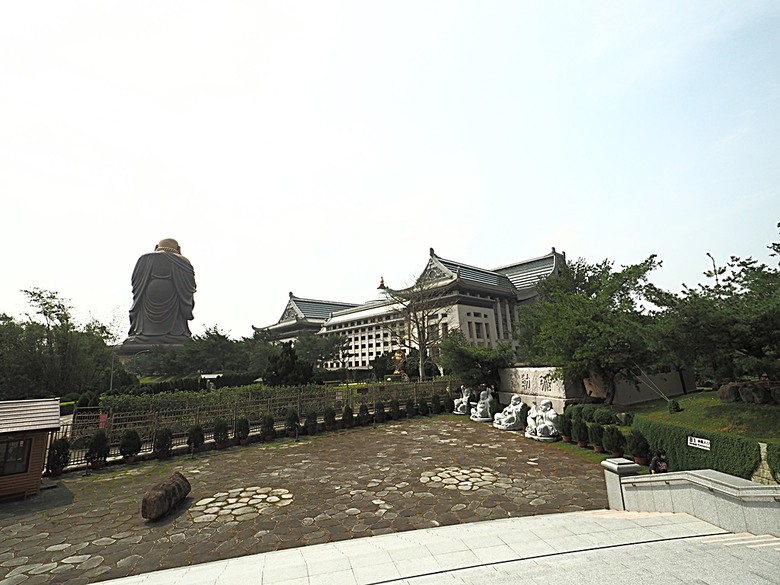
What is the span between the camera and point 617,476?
7.69 m

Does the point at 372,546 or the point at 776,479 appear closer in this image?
the point at 372,546

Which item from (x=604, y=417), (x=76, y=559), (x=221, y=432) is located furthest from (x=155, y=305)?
(x=604, y=417)

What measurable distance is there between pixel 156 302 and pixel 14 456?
179 ft

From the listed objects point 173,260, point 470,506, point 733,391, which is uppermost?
point 173,260

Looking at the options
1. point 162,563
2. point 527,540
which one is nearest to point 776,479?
point 527,540

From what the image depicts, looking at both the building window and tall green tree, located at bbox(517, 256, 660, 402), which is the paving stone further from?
tall green tree, located at bbox(517, 256, 660, 402)

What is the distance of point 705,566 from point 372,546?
14.3 ft

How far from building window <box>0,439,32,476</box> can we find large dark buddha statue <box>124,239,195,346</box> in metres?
53.1

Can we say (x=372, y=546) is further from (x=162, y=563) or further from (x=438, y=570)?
(x=162, y=563)

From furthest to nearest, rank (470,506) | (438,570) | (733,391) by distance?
(733,391)
(470,506)
(438,570)

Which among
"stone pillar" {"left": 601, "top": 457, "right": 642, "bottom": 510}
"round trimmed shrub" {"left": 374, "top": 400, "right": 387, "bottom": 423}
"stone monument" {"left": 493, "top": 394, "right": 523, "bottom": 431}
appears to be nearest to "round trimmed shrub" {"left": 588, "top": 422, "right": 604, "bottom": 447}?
"stone monument" {"left": 493, "top": 394, "right": 523, "bottom": 431}

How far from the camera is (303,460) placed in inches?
521

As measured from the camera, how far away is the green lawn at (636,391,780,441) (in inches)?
349

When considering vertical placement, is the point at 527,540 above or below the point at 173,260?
below
